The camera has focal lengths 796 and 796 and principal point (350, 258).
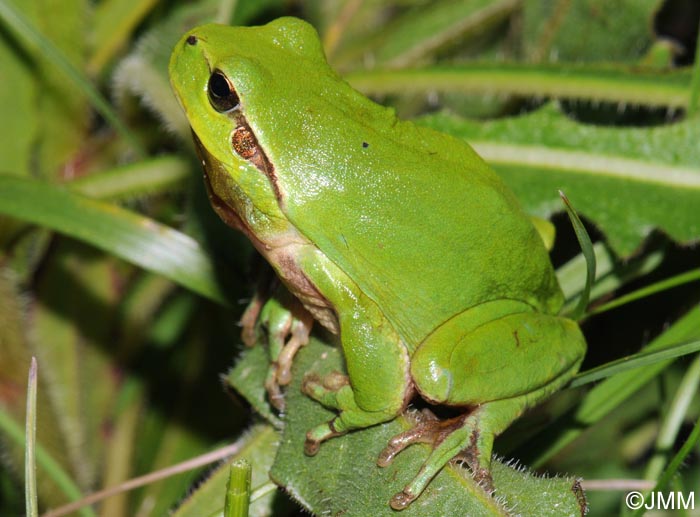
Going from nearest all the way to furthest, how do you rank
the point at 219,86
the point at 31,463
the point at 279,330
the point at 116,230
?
the point at 31,463, the point at 219,86, the point at 279,330, the point at 116,230

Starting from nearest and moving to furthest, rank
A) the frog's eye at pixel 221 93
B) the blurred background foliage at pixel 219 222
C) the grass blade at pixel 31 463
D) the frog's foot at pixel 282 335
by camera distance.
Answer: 1. the grass blade at pixel 31 463
2. the frog's eye at pixel 221 93
3. the frog's foot at pixel 282 335
4. the blurred background foliage at pixel 219 222

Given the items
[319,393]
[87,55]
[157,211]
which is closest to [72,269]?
[157,211]

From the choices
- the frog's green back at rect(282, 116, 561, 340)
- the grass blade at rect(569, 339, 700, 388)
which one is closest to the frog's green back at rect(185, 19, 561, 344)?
the frog's green back at rect(282, 116, 561, 340)

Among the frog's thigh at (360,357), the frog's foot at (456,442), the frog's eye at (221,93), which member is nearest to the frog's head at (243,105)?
the frog's eye at (221,93)

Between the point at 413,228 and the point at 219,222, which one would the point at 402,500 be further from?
the point at 219,222

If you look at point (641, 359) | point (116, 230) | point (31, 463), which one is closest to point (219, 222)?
point (116, 230)

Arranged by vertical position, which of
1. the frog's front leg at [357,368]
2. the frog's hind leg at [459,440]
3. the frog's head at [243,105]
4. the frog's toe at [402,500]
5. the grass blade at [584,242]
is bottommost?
the frog's toe at [402,500]

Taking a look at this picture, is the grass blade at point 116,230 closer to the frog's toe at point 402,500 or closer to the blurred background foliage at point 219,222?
the blurred background foliage at point 219,222
